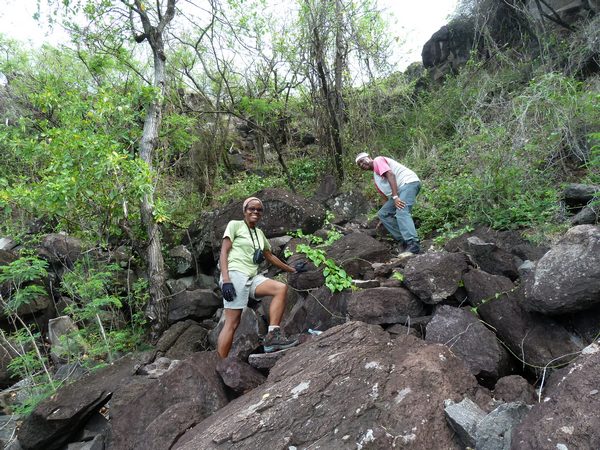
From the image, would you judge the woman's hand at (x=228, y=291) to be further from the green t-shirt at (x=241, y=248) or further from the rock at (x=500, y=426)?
the rock at (x=500, y=426)

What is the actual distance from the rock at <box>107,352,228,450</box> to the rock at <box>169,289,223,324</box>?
2429mm

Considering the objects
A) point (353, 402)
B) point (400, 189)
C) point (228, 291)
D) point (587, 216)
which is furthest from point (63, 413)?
point (587, 216)

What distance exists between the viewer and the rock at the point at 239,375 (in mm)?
3932

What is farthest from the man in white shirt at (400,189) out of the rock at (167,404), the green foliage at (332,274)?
the rock at (167,404)

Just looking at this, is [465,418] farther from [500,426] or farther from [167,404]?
[167,404]

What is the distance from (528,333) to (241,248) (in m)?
3.11

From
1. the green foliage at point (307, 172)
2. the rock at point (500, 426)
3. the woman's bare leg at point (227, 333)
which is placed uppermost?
the green foliage at point (307, 172)

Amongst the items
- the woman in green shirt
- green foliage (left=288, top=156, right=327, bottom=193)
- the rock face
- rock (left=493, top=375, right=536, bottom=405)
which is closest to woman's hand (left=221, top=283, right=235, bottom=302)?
the woman in green shirt

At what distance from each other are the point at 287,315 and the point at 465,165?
502cm

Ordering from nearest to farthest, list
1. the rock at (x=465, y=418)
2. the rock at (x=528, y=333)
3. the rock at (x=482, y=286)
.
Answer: the rock at (x=465, y=418) → the rock at (x=528, y=333) → the rock at (x=482, y=286)

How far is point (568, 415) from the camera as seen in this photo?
1976mm

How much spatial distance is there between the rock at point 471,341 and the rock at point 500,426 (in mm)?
936

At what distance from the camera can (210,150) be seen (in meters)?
12.2

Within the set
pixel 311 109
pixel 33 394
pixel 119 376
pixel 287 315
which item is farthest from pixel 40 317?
pixel 311 109
